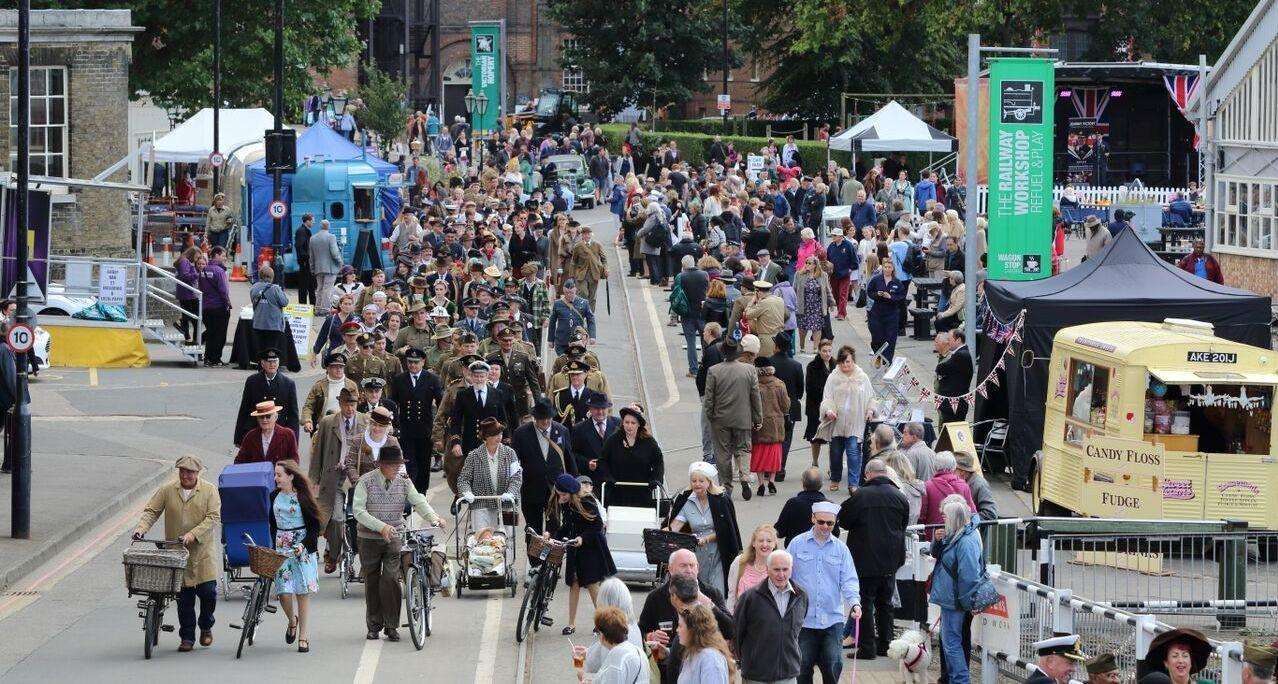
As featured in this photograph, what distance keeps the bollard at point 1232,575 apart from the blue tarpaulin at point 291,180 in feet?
84.4

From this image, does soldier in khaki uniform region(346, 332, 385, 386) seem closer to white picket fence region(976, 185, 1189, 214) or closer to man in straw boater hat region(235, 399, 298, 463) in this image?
man in straw boater hat region(235, 399, 298, 463)

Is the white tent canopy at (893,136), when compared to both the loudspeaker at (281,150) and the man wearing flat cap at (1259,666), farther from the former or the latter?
the man wearing flat cap at (1259,666)

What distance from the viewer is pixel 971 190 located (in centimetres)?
2566

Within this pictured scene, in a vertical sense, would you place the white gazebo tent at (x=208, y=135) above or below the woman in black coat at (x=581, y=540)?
above

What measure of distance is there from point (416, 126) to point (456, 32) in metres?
31.1

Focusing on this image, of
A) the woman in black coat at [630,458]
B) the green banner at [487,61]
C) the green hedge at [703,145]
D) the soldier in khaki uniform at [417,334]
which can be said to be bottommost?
the woman in black coat at [630,458]

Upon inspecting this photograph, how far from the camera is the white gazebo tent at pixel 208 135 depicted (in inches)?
1838

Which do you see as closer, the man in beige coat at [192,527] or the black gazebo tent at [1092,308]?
the man in beige coat at [192,527]

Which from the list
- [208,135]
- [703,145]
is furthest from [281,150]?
[703,145]

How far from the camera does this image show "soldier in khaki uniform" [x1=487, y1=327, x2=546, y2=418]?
2014 cm

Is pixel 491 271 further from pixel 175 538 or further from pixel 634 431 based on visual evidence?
pixel 175 538

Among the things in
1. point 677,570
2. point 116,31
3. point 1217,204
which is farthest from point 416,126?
point 677,570

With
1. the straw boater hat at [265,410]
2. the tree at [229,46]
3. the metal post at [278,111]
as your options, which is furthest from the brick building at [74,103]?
the straw boater hat at [265,410]

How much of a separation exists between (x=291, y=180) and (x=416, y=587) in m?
25.1
